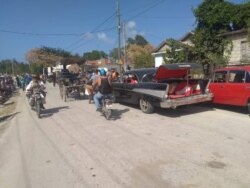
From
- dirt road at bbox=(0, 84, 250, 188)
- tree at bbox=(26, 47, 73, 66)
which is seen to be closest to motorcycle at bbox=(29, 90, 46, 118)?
dirt road at bbox=(0, 84, 250, 188)

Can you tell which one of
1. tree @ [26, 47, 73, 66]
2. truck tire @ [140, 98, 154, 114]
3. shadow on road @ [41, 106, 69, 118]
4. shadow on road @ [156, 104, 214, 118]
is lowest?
shadow on road @ [41, 106, 69, 118]

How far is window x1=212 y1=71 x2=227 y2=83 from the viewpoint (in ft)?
38.3

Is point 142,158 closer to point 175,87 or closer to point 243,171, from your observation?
point 243,171

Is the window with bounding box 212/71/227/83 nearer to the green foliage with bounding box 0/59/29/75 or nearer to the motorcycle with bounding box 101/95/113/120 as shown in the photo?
the motorcycle with bounding box 101/95/113/120

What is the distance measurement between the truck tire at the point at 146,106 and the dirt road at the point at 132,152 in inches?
10.7

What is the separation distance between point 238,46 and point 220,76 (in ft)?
48.6

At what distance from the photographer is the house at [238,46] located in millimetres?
24339

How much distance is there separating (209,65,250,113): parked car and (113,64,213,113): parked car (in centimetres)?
33

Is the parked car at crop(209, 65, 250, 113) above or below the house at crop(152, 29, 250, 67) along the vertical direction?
below

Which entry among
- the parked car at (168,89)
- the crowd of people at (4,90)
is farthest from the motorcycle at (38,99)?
the crowd of people at (4,90)

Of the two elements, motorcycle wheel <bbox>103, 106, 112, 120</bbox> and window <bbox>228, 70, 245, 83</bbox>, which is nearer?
window <bbox>228, 70, 245, 83</bbox>

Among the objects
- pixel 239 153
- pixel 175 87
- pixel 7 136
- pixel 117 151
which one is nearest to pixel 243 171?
pixel 239 153

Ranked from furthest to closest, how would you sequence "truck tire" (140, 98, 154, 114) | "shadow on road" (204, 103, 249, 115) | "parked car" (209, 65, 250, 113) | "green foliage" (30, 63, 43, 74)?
"green foliage" (30, 63, 43, 74)
"truck tire" (140, 98, 154, 114)
"shadow on road" (204, 103, 249, 115)
"parked car" (209, 65, 250, 113)

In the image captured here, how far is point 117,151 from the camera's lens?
7191 mm
